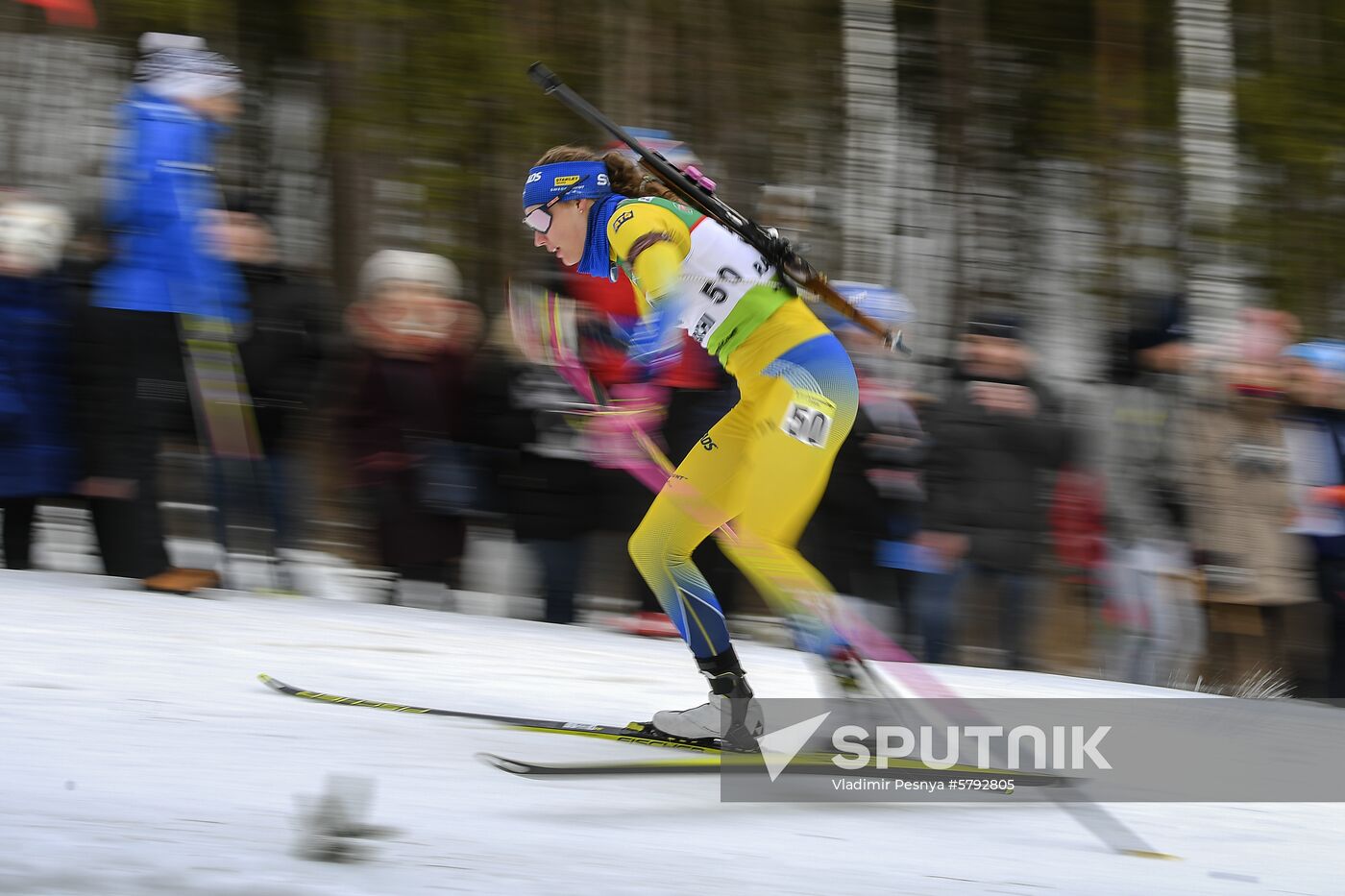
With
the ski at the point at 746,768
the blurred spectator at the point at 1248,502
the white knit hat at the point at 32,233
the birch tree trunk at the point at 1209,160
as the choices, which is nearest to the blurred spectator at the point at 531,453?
the white knit hat at the point at 32,233

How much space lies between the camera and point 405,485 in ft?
21.1

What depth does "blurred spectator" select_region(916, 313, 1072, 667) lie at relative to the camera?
6.29 meters

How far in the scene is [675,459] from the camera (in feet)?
20.2

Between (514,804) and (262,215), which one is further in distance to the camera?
(262,215)

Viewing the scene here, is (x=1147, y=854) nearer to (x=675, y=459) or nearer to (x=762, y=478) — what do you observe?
(x=762, y=478)

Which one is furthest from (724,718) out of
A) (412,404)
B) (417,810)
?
(412,404)

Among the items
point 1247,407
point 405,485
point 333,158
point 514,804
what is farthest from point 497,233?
point 514,804

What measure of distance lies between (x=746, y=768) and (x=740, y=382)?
1.10m

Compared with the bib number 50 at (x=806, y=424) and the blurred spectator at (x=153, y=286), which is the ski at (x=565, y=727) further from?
the blurred spectator at (x=153, y=286)

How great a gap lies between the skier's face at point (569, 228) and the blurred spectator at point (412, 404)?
2.26 metres

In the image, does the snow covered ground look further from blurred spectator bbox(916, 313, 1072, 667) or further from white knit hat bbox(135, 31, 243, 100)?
white knit hat bbox(135, 31, 243, 100)

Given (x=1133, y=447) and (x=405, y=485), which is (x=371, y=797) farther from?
(x=1133, y=447)

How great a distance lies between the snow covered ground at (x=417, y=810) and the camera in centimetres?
304

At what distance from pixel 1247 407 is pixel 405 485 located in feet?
12.0
